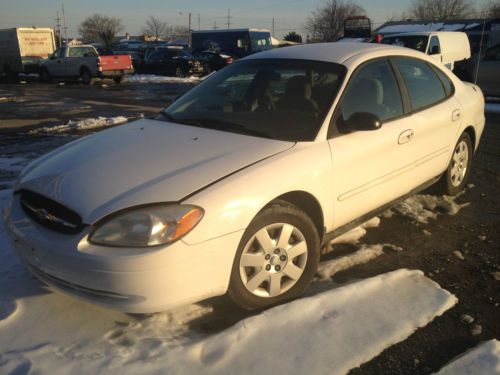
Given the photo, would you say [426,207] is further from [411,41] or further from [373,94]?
[411,41]

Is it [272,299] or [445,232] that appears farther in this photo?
[445,232]

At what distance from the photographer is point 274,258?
9.04 feet

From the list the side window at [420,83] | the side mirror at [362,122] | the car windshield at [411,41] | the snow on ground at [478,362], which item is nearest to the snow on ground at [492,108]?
the car windshield at [411,41]

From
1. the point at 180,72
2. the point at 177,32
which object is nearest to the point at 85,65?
the point at 180,72

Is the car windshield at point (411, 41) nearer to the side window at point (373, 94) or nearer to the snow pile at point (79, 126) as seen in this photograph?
the snow pile at point (79, 126)

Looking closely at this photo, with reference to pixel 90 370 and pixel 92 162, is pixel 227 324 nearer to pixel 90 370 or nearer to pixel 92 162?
pixel 90 370

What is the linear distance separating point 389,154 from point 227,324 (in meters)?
1.74

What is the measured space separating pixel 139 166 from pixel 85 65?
19061 mm

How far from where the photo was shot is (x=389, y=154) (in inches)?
136

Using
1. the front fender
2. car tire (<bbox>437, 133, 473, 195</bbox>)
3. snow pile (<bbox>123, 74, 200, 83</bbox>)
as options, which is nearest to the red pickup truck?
snow pile (<bbox>123, 74, 200, 83</bbox>)

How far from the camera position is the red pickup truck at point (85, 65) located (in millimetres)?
19703

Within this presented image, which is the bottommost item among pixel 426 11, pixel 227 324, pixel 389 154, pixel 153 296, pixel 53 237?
pixel 227 324

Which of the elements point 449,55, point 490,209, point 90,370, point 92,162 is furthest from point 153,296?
point 449,55

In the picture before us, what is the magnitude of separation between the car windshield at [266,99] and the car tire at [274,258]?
58 cm
